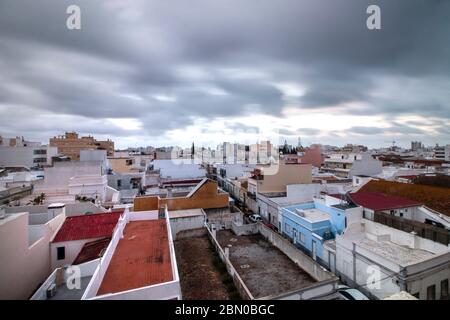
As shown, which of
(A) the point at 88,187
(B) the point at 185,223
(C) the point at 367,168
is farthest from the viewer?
(C) the point at 367,168

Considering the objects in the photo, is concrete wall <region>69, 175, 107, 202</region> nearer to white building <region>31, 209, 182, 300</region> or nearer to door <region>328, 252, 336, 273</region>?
white building <region>31, 209, 182, 300</region>

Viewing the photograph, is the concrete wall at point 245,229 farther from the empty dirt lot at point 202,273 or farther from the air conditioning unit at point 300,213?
the air conditioning unit at point 300,213

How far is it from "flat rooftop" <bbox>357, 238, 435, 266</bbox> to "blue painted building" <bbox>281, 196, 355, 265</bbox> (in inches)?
79.5

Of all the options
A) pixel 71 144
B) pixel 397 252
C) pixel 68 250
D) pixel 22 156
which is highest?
pixel 71 144

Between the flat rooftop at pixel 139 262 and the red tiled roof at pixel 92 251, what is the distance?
0.61m

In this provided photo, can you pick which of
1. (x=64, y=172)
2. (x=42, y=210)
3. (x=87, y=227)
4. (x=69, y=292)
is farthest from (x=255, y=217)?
(x=64, y=172)

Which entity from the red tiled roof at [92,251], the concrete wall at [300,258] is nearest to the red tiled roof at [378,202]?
the concrete wall at [300,258]

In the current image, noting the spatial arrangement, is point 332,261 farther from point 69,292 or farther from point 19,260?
point 19,260

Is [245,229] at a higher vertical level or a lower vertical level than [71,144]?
lower

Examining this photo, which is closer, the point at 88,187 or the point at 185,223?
the point at 185,223

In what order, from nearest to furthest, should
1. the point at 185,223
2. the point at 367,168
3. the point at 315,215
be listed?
the point at 315,215, the point at 185,223, the point at 367,168

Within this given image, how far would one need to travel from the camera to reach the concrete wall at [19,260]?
7.21 meters

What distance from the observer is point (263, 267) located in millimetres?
10688

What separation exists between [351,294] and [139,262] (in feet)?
24.9
